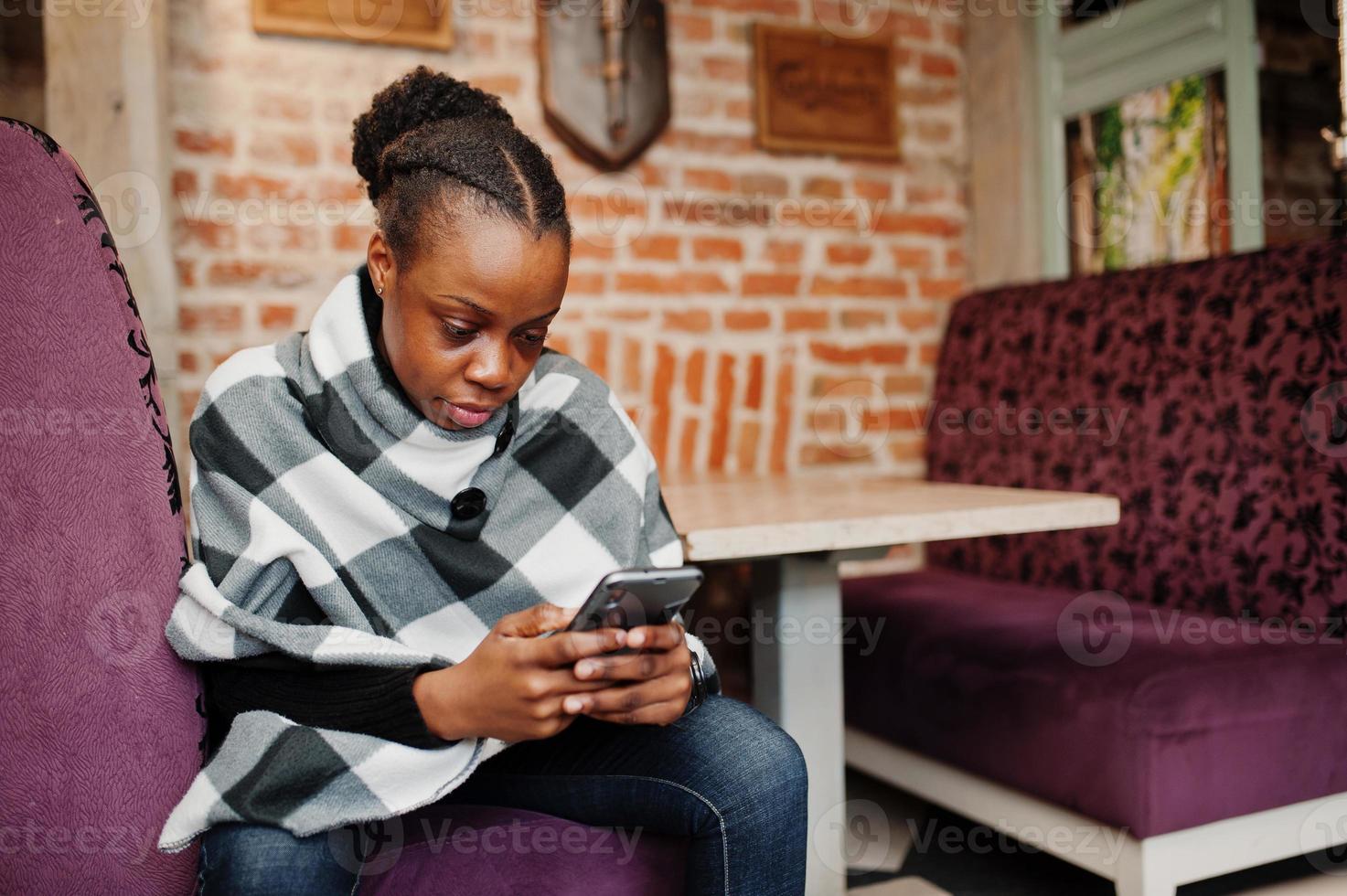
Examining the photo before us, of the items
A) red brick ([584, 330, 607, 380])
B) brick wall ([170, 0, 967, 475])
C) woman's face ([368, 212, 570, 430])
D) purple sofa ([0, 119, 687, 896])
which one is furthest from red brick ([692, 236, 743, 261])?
purple sofa ([0, 119, 687, 896])

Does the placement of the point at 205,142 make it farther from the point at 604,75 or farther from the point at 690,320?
the point at 690,320

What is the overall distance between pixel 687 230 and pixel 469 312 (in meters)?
1.60

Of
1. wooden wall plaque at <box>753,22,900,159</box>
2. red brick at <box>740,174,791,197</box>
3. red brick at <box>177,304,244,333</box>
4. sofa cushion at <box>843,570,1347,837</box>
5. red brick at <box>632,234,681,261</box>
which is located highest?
wooden wall plaque at <box>753,22,900,159</box>

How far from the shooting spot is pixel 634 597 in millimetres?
989

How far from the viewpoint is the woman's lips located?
121cm

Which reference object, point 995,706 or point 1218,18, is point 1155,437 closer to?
point 995,706

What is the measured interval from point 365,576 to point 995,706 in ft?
3.95

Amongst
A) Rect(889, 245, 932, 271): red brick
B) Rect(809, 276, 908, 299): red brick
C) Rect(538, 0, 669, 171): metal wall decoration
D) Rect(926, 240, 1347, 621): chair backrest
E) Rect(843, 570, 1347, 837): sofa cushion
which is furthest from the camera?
Rect(889, 245, 932, 271): red brick

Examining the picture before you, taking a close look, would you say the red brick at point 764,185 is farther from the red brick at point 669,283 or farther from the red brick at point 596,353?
the red brick at point 596,353

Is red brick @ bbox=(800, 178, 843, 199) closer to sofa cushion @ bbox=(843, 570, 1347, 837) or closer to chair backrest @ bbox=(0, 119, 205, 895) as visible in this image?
sofa cushion @ bbox=(843, 570, 1347, 837)

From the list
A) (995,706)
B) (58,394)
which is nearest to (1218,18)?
(995,706)

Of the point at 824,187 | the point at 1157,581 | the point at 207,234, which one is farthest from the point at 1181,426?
the point at 207,234

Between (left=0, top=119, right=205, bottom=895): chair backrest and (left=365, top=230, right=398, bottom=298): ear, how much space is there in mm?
269

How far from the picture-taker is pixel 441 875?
116 centimetres
